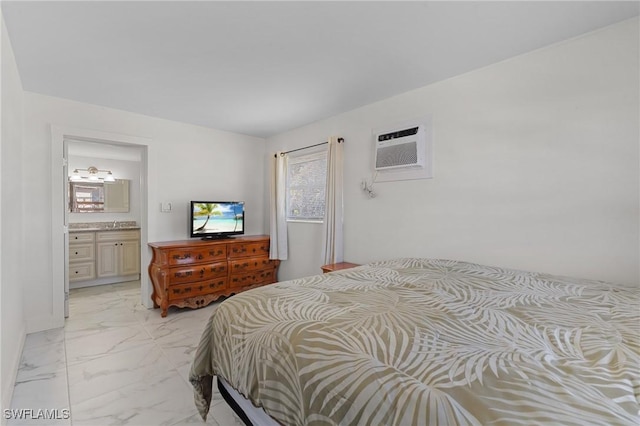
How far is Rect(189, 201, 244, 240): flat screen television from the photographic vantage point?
3.69 m

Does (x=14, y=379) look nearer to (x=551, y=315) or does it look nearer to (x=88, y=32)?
→ (x=88, y=32)

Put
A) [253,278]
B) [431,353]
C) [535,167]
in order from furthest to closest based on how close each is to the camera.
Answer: [253,278] → [535,167] → [431,353]

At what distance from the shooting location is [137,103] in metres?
3.06

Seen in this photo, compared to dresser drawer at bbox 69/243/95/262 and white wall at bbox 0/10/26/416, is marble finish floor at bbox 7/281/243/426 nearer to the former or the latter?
white wall at bbox 0/10/26/416

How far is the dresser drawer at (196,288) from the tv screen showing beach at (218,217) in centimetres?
66

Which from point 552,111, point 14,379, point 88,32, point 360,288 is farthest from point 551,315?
point 14,379

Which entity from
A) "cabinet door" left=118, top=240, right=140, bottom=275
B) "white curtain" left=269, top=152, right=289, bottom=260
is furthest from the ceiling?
"cabinet door" left=118, top=240, right=140, bottom=275

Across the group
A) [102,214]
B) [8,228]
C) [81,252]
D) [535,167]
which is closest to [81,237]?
[81,252]

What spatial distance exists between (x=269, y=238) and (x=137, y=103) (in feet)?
7.32

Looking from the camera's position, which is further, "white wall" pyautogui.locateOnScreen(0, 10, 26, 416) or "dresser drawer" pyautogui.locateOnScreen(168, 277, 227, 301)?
"dresser drawer" pyautogui.locateOnScreen(168, 277, 227, 301)

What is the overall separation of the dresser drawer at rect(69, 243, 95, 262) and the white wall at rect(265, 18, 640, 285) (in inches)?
180

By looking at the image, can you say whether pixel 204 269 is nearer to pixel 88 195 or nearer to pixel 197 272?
pixel 197 272

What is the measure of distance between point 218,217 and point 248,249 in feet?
1.95

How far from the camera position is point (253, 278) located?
3.96m
